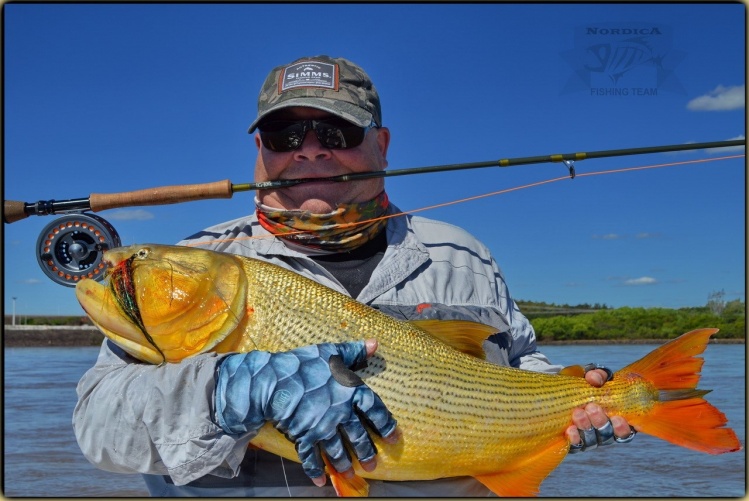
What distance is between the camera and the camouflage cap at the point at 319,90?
12.6 feet

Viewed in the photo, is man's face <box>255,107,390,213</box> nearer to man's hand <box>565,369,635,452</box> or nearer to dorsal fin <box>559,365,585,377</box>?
dorsal fin <box>559,365,585,377</box>

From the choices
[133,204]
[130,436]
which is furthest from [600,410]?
[133,204]

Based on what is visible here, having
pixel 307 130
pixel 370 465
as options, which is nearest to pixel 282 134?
pixel 307 130

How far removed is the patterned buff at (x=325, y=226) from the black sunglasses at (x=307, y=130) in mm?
351

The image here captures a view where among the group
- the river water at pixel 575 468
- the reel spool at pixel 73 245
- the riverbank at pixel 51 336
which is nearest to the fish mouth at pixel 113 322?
the reel spool at pixel 73 245

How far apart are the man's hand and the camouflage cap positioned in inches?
74.3

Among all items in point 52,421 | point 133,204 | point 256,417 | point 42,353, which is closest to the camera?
point 256,417

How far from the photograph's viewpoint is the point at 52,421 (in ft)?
37.7

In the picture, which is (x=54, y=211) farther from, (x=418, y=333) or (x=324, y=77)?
(x=418, y=333)

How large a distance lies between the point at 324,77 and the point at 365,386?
1.88m

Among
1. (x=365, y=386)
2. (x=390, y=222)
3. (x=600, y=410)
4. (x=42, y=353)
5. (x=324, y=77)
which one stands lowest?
(x=42, y=353)

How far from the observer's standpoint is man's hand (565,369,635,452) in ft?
10.8

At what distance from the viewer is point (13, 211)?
3.87m

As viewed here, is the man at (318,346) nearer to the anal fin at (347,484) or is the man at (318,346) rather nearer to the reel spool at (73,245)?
the anal fin at (347,484)
